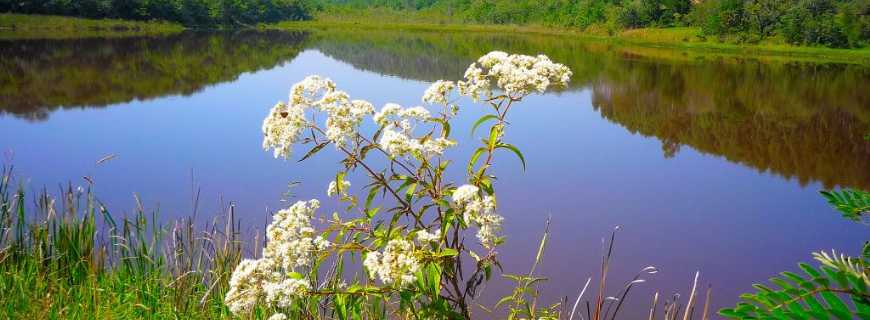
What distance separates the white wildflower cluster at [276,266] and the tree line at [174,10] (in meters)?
57.3

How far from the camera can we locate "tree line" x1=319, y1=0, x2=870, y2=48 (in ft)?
167

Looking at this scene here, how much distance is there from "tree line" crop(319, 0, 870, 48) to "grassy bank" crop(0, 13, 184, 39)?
46.5 m

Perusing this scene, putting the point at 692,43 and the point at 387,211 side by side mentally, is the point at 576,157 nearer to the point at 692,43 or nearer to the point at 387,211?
the point at 387,211

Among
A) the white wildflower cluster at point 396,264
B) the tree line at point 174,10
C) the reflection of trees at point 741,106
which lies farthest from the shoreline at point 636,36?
the white wildflower cluster at point 396,264

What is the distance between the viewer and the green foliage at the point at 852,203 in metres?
1.89

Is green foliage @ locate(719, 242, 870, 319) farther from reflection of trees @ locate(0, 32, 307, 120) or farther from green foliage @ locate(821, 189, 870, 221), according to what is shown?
reflection of trees @ locate(0, 32, 307, 120)

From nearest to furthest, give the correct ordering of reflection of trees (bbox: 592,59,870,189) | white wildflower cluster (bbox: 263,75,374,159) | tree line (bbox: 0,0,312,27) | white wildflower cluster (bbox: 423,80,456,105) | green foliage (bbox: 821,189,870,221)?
1. green foliage (bbox: 821,189,870,221)
2. white wildflower cluster (bbox: 263,75,374,159)
3. white wildflower cluster (bbox: 423,80,456,105)
4. reflection of trees (bbox: 592,59,870,189)
5. tree line (bbox: 0,0,312,27)

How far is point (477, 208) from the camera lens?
2.68 metres


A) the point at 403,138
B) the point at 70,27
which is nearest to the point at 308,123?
the point at 403,138

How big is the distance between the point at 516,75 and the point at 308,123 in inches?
37.0

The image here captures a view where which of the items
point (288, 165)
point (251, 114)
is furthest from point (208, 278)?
point (251, 114)

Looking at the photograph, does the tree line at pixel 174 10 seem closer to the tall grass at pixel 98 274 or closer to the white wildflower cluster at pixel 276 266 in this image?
the tall grass at pixel 98 274

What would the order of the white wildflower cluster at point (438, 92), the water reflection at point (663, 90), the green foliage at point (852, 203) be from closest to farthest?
the green foliage at point (852, 203), the white wildflower cluster at point (438, 92), the water reflection at point (663, 90)

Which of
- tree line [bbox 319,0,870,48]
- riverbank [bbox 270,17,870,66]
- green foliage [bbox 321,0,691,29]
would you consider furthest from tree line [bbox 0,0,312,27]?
tree line [bbox 319,0,870,48]
